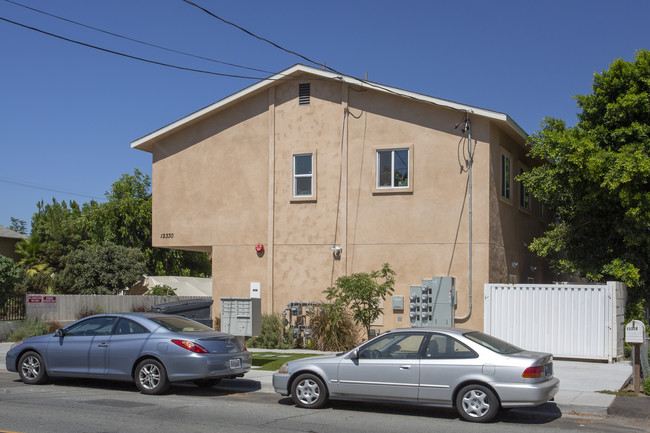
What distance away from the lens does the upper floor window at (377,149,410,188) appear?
18875 millimetres

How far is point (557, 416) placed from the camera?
1005 cm

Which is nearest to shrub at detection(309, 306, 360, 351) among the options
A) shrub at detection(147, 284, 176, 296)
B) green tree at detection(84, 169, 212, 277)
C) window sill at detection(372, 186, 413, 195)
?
window sill at detection(372, 186, 413, 195)

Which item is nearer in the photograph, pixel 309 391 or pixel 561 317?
pixel 309 391

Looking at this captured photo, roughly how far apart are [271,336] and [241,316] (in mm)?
3836

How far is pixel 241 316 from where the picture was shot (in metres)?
15.5

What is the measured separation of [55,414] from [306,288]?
10.6 metres

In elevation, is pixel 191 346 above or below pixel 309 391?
above

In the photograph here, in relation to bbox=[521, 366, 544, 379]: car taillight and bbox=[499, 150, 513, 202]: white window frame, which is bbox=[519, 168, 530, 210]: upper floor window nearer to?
bbox=[499, 150, 513, 202]: white window frame

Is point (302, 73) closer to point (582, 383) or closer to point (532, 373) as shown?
point (582, 383)

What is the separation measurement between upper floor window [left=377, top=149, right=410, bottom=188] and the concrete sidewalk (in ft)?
20.7

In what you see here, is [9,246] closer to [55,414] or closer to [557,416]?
[55,414]

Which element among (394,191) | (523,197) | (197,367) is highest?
(523,197)

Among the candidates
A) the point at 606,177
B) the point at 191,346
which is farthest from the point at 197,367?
the point at 606,177

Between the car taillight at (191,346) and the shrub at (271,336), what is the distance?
298 inches
